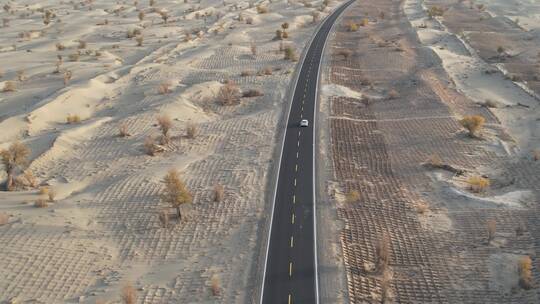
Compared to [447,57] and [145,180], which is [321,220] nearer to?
[145,180]

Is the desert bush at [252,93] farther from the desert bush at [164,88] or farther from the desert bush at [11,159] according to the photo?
the desert bush at [11,159]

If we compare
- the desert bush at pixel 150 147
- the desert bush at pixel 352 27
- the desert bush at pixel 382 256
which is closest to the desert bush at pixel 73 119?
the desert bush at pixel 150 147

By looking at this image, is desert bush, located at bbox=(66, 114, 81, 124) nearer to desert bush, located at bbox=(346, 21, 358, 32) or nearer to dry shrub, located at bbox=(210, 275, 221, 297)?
dry shrub, located at bbox=(210, 275, 221, 297)

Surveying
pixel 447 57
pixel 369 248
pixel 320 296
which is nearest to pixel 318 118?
pixel 369 248

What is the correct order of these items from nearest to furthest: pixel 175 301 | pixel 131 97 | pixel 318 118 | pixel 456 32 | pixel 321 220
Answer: pixel 175 301 → pixel 321 220 → pixel 318 118 → pixel 131 97 → pixel 456 32

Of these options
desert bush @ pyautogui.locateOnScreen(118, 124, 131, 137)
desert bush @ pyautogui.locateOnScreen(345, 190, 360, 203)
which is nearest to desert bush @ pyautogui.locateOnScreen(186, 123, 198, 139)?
desert bush @ pyautogui.locateOnScreen(118, 124, 131, 137)

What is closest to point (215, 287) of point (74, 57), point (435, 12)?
point (74, 57)
